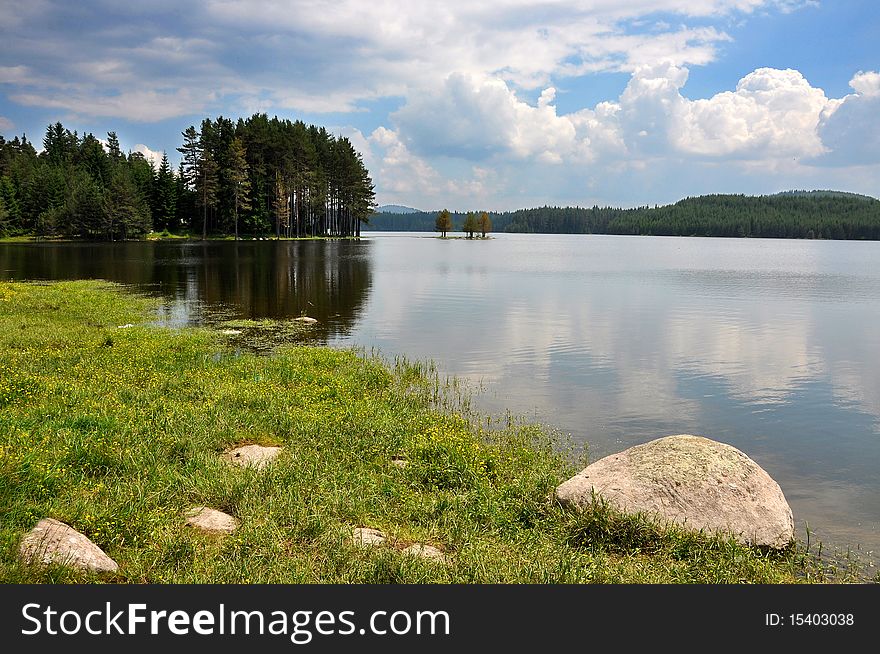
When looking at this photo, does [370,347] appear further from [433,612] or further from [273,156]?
[273,156]

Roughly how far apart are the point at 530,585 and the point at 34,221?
460 feet

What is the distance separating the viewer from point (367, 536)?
896cm

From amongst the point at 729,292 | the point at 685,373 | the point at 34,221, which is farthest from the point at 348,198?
the point at 685,373

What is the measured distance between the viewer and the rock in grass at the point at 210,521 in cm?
898

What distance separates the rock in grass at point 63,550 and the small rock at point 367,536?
290cm

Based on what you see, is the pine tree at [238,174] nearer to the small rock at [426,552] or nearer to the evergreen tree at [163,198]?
the evergreen tree at [163,198]

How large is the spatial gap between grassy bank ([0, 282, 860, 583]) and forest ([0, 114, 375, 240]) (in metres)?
110

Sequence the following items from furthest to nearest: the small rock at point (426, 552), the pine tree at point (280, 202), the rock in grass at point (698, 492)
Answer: the pine tree at point (280, 202) < the rock in grass at point (698, 492) < the small rock at point (426, 552)

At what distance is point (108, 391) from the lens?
1516 centimetres

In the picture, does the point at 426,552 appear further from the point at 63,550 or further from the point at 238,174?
the point at 238,174

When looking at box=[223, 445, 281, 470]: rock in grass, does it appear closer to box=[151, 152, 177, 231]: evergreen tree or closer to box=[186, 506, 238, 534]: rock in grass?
box=[186, 506, 238, 534]: rock in grass

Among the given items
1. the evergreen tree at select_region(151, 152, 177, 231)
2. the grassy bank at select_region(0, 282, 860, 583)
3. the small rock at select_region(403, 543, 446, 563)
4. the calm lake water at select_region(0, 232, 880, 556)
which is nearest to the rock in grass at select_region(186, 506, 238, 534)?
the grassy bank at select_region(0, 282, 860, 583)

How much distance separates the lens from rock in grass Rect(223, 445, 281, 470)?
11523 millimetres

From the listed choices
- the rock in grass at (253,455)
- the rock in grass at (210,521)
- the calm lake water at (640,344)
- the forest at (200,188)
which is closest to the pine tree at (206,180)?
the forest at (200,188)
